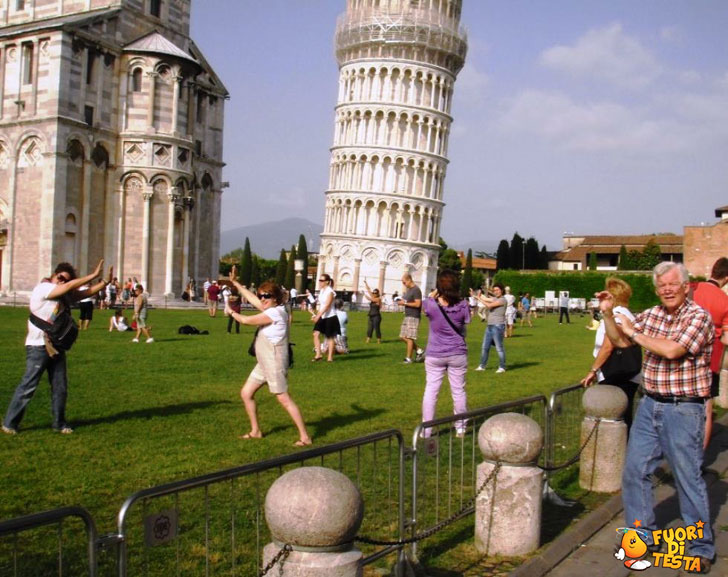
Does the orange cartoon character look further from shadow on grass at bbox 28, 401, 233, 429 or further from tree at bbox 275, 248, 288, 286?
tree at bbox 275, 248, 288, 286

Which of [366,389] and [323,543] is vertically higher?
[323,543]

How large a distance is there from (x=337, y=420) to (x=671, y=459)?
5.76m

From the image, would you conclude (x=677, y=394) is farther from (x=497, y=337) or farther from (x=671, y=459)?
(x=497, y=337)

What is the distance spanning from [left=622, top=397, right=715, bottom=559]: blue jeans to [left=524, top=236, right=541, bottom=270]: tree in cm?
9799

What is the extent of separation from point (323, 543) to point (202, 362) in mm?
13731

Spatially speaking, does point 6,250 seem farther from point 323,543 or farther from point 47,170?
point 323,543

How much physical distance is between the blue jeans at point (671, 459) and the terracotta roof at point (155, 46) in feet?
139

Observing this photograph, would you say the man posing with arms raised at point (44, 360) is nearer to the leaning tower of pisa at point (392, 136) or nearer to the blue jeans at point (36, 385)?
the blue jeans at point (36, 385)

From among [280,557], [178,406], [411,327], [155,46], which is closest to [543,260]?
[155,46]

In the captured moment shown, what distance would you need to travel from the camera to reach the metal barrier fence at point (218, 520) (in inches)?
161

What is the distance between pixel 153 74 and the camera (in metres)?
44.7

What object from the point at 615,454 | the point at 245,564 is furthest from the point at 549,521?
the point at 245,564

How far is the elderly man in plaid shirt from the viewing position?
5.79 metres

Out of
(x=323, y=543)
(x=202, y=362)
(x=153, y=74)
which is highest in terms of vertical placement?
(x=153, y=74)
